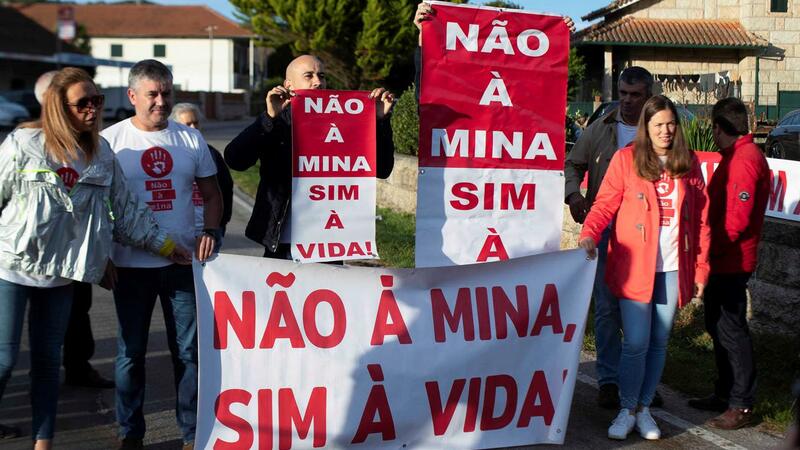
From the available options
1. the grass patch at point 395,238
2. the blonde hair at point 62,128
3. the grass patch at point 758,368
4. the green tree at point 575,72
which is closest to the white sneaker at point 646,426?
the grass patch at point 758,368

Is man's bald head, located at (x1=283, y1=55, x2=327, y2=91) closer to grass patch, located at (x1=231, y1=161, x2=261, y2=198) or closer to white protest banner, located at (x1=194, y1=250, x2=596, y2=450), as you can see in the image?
white protest banner, located at (x1=194, y1=250, x2=596, y2=450)

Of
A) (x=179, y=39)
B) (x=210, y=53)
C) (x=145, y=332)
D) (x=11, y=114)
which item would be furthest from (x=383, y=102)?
(x=179, y=39)

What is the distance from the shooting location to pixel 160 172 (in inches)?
204

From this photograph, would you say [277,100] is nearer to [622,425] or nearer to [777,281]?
[622,425]

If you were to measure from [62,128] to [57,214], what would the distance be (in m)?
0.40

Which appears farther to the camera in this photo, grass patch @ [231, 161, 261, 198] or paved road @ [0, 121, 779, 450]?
grass patch @ [231, 161, 261, 198]

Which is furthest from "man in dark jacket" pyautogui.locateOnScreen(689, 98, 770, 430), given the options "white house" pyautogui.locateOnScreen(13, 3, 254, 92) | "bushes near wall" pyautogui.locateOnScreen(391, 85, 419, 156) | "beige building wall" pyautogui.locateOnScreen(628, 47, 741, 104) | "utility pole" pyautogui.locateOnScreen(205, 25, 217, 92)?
"white house" pyautogui.locateOnScreen(13, 3, 254, 92)

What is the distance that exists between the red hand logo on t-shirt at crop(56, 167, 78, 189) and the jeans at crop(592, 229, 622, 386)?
10.1 ft

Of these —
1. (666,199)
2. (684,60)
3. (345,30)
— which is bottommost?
(666,199)

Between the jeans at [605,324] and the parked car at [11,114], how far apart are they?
121 ft

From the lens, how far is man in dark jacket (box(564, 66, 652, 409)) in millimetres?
6234

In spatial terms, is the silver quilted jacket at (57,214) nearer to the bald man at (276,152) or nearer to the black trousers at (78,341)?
the bald man at (276,152)

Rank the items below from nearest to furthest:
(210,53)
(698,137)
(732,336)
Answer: (732,336) → (698,137) → (210,53)

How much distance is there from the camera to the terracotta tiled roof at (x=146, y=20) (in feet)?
282
